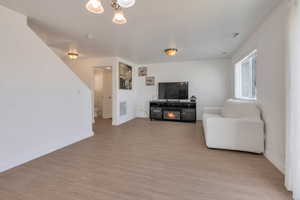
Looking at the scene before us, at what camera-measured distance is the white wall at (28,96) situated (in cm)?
198

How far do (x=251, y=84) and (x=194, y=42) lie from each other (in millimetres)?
1730

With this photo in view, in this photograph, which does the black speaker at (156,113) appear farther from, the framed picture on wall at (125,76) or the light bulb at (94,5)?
the light bulb at (94,5)

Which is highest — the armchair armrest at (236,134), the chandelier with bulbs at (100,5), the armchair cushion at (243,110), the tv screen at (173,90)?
the chandelier with bulbs at (100,5)

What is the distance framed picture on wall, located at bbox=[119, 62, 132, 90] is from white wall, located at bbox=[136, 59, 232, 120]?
0.91 meters

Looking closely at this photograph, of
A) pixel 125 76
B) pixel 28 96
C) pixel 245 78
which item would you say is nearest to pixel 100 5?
pixel 28 96

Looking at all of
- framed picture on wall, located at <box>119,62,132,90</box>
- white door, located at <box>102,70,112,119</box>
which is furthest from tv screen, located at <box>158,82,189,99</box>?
white door, located at <box>102,70,112,119</box>

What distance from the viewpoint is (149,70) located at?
601 cm

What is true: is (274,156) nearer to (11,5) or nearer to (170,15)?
(170,15)

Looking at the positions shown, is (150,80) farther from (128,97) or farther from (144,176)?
(144,176)

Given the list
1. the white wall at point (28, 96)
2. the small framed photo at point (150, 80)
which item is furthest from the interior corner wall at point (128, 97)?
the white wall at point (28, 96)

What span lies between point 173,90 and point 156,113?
3.71 ft

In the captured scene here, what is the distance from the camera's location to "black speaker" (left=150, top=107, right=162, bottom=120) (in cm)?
546

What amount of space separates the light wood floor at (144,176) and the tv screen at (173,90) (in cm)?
280

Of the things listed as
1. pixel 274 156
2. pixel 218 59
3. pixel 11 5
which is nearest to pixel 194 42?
pixel 218 59
